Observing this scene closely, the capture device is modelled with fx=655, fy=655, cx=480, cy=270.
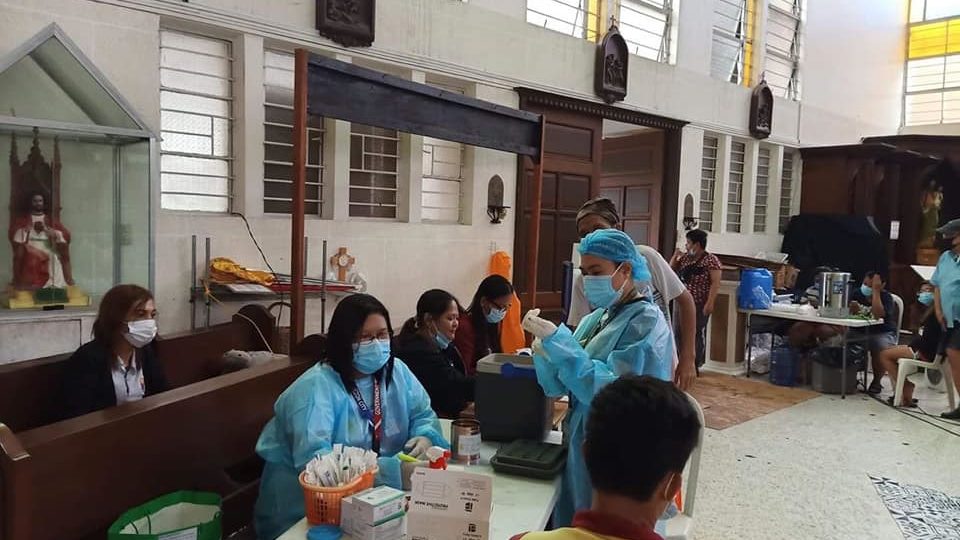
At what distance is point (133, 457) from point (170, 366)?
5.10ft

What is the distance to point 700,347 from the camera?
632cm

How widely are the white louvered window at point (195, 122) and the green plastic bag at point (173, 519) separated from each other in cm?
273

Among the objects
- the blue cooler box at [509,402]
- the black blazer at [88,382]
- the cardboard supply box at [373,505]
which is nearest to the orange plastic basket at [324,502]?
the cardboard supply box at [373,505]

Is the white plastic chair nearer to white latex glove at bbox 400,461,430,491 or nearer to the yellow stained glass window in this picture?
white latex glove at bbox 400,461,430,491

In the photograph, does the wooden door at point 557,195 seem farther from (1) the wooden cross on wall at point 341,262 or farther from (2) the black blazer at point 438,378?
(2) the black blazer at point 438,378

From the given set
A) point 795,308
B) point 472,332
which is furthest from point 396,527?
point 795,308

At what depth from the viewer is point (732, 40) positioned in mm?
8602

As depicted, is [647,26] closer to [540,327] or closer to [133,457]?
[540,327]

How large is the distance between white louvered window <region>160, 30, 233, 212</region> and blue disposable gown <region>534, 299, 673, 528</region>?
3.23 metres

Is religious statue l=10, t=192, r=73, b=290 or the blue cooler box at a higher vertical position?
religious statue l=10, t=192, r=73, b=290

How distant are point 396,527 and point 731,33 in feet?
28.5

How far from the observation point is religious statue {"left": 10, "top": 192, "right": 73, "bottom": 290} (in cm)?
357

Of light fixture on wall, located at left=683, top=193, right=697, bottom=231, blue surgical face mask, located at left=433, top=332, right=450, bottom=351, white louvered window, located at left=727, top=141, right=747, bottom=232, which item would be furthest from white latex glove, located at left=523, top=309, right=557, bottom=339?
white louvered window, located at left=727, top=141, right=747, bottom=232

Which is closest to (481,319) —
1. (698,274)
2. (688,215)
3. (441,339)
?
(441,339)
